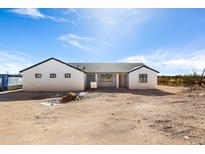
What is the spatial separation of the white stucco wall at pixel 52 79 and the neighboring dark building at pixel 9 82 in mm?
3010

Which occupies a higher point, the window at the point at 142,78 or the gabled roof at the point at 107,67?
the gabled roof at the point at 107,67

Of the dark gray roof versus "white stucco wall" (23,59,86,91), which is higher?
the dark gray roof

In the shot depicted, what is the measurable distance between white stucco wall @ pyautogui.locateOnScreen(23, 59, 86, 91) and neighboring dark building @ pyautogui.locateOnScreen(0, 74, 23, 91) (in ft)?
9.88

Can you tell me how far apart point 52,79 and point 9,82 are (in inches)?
249

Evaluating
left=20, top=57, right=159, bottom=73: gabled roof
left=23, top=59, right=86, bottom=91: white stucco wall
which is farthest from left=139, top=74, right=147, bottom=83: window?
left=23, top=59, right=86, bottom=91: white stucco wall

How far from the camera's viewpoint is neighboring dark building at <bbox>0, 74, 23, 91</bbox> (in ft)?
75.8

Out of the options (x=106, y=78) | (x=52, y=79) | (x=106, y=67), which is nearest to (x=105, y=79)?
(x=106, y=78)

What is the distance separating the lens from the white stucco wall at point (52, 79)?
72.4 ft

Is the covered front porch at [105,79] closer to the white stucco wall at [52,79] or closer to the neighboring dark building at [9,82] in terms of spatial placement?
the white stucco wall at [52,79]

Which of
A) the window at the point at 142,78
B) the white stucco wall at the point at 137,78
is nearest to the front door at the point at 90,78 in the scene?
the white stucco wall at the point at 137,78

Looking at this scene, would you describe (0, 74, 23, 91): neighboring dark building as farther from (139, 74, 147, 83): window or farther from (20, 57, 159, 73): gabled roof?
(139, 74, 147, 83): window

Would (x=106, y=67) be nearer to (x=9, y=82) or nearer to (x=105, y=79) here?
(x=105, y=79)

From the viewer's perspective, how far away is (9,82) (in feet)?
80.1

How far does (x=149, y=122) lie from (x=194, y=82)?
27.2m
